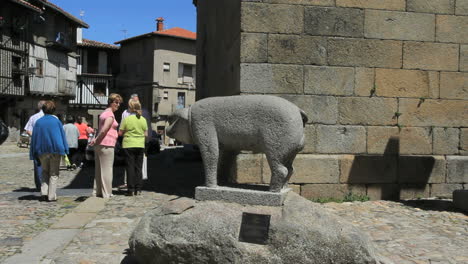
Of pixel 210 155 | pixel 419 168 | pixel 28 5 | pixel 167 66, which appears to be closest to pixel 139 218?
pixel 210 155

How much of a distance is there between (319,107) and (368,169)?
1.28 m

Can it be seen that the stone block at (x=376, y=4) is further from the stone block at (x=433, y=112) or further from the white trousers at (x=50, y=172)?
the white trousers at (x=50, y=172)

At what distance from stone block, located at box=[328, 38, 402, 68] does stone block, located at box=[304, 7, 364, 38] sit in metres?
0.13

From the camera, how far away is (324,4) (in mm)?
6625

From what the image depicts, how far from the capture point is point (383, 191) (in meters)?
6.82

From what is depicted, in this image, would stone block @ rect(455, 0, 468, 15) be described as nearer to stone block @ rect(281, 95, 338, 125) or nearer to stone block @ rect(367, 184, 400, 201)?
stone block @ rect(281, 95, 338, 125)

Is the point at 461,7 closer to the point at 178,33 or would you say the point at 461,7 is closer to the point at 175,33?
the point at 175,33

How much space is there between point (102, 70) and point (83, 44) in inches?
111

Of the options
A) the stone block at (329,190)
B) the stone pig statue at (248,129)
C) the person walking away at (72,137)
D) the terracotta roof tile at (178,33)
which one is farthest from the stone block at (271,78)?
the terracotta roof tile at (178,33)

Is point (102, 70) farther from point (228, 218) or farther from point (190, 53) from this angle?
point (228, 218)

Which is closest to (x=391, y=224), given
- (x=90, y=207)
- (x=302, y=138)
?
(x=302, y=138)

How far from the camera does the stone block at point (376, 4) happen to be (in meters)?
6.68

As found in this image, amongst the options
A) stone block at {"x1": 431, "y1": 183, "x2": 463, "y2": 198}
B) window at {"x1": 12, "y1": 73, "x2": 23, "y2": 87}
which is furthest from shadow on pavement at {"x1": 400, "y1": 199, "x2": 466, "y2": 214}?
window at {"x1": 12, "y1": 73, "x2": 23, "y2": 87}

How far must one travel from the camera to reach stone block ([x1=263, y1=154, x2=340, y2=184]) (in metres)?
6.51
